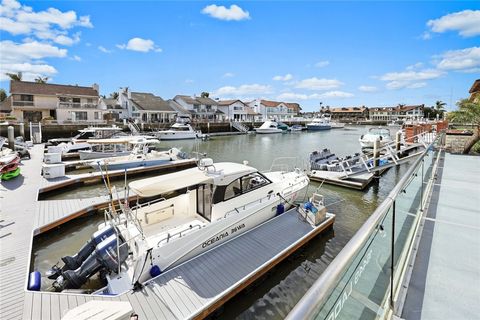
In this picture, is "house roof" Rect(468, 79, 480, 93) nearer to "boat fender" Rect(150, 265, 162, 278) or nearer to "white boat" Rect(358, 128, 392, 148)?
"white boat" Rect(358, 128, 392, 148)

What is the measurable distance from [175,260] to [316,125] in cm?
6564

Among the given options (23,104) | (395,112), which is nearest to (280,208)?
(23,104)

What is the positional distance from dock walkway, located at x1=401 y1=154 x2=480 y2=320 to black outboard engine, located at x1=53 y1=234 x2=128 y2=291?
5553 millimetres

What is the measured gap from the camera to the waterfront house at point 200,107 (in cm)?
6041

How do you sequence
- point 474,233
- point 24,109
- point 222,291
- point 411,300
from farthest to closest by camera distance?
point 24,109 → point 222,291 → point 474,233 → point 411,300

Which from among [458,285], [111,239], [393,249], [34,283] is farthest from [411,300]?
[34,283]

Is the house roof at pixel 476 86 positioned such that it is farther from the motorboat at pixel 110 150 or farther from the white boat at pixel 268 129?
the motorboat at pixel 110 150

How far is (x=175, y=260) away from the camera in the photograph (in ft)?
20.0

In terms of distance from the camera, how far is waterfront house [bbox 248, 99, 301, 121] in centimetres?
8094

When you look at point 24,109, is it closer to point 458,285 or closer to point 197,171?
point 197,171

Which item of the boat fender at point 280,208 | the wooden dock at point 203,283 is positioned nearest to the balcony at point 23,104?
the wooden dock at point 203,283

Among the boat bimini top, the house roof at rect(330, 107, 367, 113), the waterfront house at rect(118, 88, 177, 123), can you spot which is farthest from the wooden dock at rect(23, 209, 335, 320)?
the house roof at rect(330, 107, 367, 113)

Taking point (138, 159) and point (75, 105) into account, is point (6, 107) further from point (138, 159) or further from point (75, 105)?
point (138, 159)

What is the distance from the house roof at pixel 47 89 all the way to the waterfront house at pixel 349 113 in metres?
103
